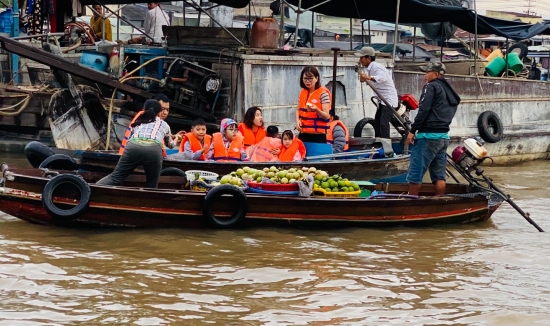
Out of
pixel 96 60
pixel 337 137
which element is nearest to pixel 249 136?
pixel 337 137

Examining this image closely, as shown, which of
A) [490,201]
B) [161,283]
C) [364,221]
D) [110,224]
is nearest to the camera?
[161,283]

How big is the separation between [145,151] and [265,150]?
2.43 metres

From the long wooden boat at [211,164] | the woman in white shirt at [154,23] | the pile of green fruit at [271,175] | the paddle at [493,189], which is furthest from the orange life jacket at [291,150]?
the woman in white shirt at [154,23]

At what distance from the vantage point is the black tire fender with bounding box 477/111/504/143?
16594mm

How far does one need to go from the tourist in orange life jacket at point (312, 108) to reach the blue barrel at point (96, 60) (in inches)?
165

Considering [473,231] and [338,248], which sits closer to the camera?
[338,248]

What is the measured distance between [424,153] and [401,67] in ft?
25.8

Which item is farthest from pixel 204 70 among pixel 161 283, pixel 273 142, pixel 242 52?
pixel 161 283

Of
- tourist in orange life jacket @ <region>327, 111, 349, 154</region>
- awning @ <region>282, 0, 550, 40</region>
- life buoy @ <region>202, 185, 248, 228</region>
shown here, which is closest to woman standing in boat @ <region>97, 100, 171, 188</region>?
life buoy @ <region>202, 185, 248, 228</region>

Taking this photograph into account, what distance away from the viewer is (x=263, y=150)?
1105 centimetres

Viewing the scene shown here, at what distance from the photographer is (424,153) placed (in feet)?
32.3

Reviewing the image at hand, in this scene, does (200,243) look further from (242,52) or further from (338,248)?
(242,52)

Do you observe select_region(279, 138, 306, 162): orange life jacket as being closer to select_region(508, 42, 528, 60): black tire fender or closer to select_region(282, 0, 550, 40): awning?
select_region(282, 0, 550, 40): awning

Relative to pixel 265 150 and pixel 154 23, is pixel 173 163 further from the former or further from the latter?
pixel 154 23
